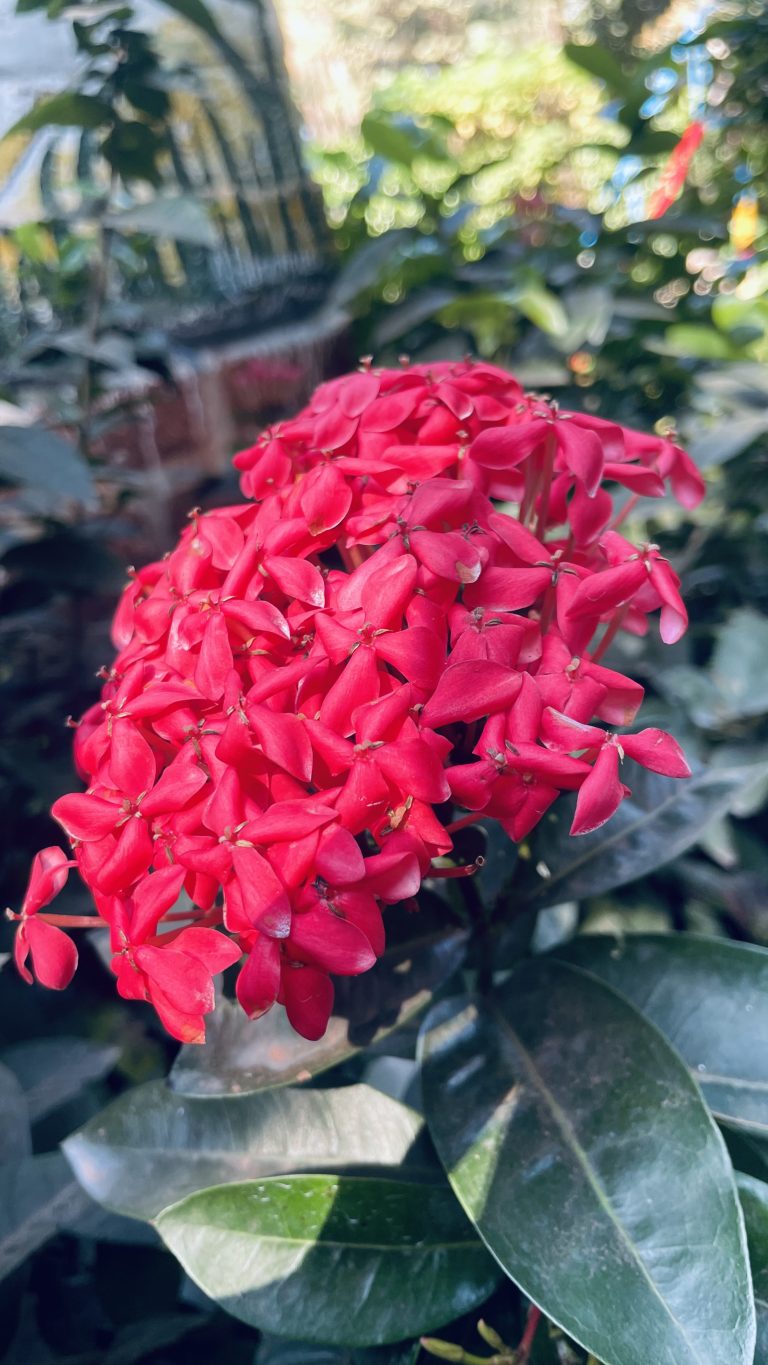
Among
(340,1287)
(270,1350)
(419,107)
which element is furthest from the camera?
(419,107)

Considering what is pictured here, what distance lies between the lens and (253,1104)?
2.18 feet

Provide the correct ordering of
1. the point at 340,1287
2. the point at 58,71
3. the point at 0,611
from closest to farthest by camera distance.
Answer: the point at 340,1287 < the point at 0,611 < the point at 58,71

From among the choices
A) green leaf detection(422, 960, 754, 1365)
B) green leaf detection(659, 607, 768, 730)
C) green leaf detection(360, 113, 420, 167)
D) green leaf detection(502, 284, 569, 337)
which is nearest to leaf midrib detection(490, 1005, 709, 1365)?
green leaf detection(422, 960, 754, 1365)

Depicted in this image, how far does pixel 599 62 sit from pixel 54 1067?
136cm

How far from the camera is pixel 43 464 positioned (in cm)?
81

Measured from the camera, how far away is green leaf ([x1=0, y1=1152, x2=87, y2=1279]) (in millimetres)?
677

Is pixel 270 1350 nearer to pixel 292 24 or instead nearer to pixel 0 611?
pixel 0 611

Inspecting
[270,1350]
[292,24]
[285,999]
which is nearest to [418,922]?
[285,999]

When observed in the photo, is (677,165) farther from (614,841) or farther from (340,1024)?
(340,1024)

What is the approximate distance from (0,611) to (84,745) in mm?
563

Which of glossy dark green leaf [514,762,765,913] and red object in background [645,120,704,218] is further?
red object in background [645,120,704,218]

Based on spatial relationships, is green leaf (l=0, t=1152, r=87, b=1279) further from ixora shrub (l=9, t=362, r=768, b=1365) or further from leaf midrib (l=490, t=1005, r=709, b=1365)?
leaf midrib (l=490, t=1005, r=709, b=1365)

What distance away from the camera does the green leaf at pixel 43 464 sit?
80cm

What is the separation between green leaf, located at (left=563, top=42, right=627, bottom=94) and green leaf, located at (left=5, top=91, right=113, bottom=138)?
657 millimetres
